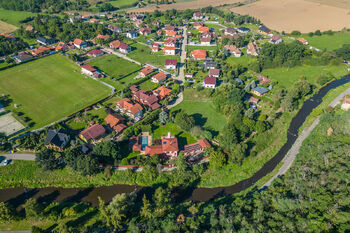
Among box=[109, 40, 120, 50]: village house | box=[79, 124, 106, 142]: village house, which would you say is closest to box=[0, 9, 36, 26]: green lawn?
box=[109, 40, 120, 50]: village house

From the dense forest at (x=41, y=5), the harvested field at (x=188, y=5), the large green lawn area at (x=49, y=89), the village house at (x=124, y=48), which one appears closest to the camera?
the large green lawn area at (x=49, y=89)

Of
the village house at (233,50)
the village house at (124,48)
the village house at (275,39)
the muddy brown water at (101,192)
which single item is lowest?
the muddy brown water at (101,192)

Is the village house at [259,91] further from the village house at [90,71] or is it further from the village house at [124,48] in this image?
the village house at [124,48]

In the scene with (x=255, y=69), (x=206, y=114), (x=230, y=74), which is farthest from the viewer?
(x=255, y=69)

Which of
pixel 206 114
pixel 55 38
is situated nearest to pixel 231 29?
pixel 206 114

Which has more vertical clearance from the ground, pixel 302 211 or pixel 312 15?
pixel 312 15

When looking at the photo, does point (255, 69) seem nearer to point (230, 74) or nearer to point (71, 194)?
point (230, 74)

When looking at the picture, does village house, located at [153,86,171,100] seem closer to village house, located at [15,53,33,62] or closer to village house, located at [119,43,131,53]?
village house, located at [119,43,131,53]

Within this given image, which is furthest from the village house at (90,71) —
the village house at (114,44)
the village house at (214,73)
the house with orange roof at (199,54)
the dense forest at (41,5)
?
the dense forest at (41,5)

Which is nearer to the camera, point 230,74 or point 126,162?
point 126,162
